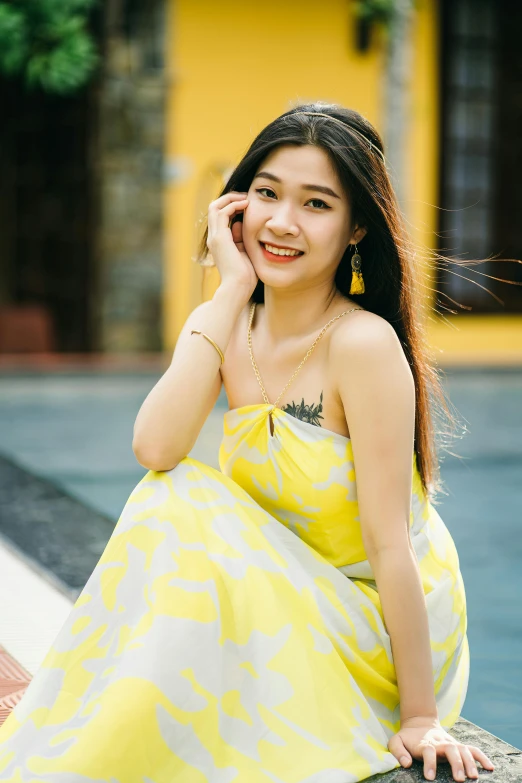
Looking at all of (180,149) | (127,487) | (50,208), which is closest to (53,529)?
(127,487)

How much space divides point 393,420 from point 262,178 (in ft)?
1.72

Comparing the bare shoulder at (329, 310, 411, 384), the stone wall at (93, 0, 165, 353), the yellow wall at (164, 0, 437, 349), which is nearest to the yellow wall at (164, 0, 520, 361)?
the yellow wall at (164, 0, 437, 349)

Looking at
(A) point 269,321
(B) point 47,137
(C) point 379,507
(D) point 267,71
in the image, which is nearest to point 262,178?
(A) point 269,321

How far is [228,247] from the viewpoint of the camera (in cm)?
234

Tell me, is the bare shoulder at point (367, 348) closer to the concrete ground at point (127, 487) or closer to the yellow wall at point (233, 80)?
the concrete ground at point (127, 487)

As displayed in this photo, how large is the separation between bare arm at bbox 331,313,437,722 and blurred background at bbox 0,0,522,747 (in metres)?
5.08

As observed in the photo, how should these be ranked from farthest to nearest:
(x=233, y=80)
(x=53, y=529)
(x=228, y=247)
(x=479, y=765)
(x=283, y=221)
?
(x=233, y=80) < (x=53, y=529) < (x=228, y=247) < (x=283, y=221) < (x=479, y=765)

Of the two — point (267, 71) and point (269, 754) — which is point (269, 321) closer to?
point (269, 754)

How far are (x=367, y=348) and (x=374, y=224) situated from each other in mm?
250

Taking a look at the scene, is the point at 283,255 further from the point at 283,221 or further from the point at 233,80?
the point at 233,80

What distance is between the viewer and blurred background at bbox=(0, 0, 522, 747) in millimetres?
9336

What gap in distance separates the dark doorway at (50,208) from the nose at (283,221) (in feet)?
27.3

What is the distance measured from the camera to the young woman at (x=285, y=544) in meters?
1.92

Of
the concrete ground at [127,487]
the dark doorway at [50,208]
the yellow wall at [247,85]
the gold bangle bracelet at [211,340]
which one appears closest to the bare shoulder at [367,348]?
the gold bangle bracelet at [211,340]
